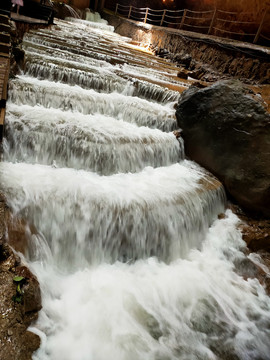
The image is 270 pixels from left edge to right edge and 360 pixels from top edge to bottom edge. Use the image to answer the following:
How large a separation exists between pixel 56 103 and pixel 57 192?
247cm

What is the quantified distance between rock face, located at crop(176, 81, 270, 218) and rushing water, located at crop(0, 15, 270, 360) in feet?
1.28

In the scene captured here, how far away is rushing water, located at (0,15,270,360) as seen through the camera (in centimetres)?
240

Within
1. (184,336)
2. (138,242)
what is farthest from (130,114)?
(184,336)

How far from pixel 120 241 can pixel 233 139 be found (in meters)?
3.07

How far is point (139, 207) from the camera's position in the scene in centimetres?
334

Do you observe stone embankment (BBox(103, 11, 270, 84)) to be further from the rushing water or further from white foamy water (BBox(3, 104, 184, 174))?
the rushing water

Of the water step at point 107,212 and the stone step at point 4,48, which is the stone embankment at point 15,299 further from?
the stone step at point 4,48

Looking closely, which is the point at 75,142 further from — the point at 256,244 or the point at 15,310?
the point at 256,244

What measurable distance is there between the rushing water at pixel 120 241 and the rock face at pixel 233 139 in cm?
39

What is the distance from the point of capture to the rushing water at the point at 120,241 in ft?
7.89

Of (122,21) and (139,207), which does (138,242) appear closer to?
(139,207)

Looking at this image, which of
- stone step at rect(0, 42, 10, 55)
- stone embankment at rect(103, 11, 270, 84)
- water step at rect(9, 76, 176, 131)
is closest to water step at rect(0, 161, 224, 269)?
water step at rect(9, 76, 176, 131)

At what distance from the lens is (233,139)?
4691 mm

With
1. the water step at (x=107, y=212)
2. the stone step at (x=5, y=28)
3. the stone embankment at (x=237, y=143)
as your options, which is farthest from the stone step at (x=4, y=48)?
the stone embankment at (x=237, y=143)
